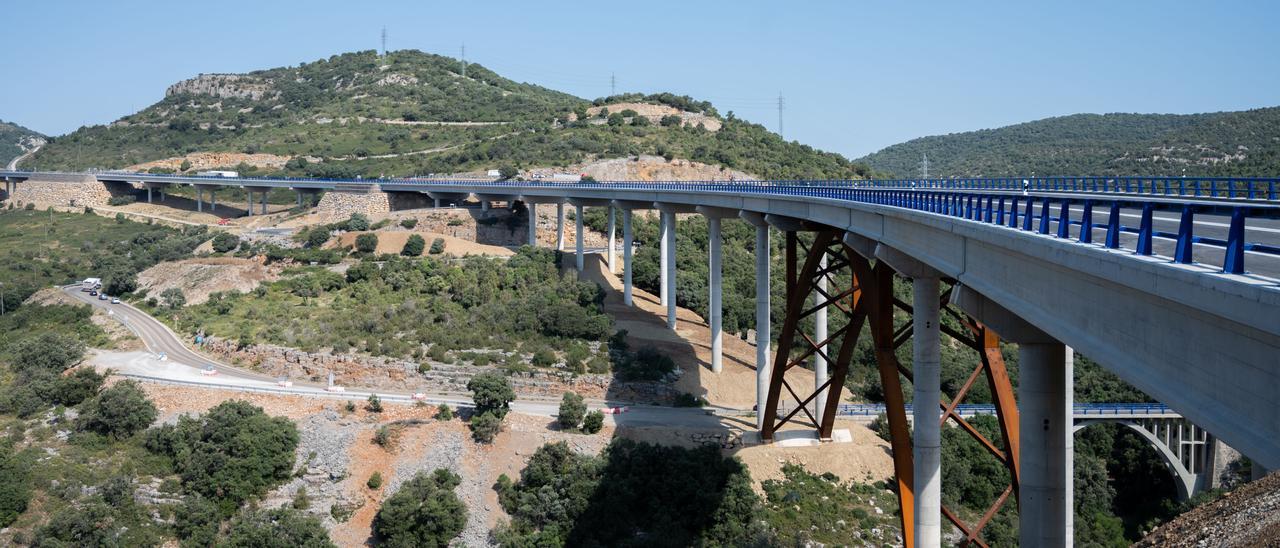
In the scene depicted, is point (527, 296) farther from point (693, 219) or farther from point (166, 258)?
point (166, 258)

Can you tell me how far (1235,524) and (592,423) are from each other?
31.9 m

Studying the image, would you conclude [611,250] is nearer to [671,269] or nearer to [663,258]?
[663,258]

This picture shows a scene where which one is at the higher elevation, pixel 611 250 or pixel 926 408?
pixel 611 250

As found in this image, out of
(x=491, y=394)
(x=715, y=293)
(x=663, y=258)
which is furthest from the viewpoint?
(x=663, y=258)

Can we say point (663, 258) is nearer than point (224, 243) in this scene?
Yes

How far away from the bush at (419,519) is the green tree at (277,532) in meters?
1.96

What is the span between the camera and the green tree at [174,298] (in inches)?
2522

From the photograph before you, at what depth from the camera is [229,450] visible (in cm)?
4112

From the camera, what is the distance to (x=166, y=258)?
258 ft

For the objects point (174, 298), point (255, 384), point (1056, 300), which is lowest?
point (255, 384)

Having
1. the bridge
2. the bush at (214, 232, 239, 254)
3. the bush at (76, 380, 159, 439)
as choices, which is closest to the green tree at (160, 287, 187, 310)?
the bush at (214, 232, 239, 254)

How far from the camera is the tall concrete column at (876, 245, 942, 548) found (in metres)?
24.9

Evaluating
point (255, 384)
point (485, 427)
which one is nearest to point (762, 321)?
point (485, 427)

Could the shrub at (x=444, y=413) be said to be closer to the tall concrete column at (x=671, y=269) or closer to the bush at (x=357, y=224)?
the tall concrete column at (x=671, y=269)
